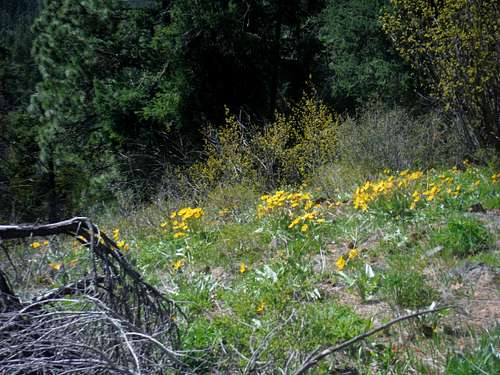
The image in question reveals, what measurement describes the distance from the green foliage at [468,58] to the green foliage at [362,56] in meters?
6.41

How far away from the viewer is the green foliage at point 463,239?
14.4ft

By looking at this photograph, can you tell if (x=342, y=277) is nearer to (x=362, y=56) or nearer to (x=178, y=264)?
(x=178, y=264)

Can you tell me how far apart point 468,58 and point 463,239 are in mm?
4142

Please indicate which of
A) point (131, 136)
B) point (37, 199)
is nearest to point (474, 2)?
point (131, 136)

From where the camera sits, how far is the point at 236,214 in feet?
22.6

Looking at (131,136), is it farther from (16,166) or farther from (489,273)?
(489,273)

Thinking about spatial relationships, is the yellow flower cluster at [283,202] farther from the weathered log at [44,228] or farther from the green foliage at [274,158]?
the green foliage at [274,158]

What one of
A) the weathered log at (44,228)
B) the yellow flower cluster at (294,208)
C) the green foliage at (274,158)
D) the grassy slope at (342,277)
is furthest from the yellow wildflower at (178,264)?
the green foliage at (274,158)

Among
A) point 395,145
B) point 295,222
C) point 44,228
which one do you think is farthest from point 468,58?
point 44,228

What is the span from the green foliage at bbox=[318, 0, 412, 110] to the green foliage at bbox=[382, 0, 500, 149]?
21.0ft

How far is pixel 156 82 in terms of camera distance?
50.0 ft

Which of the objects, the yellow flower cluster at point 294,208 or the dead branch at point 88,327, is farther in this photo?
the yellow flower cluster at point 294,208

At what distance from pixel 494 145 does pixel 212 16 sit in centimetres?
808

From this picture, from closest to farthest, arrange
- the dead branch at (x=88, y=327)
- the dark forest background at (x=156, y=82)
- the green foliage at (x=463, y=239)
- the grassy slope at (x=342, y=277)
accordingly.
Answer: the dead branch at (x=88, y=327)
the grassy slope at (x=342, y=277)
the green foliage at (x=463, y=239)
the dark forest background at (x=156, y=82)
